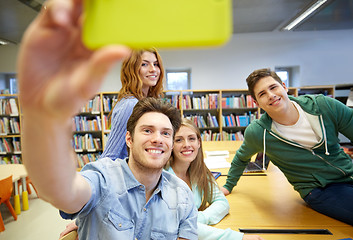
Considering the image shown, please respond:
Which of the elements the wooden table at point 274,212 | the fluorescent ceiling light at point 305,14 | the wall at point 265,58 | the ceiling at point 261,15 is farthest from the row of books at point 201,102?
the wooden table at point 274,212

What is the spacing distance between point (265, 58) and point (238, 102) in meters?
1.64

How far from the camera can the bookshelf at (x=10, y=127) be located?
206 inches

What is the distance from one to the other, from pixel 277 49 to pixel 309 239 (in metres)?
5.81

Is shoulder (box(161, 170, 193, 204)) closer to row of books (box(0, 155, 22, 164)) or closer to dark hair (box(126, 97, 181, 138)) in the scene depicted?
dark hair (box(126, 97, 181, 138))

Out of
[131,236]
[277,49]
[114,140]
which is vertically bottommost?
[131,236]

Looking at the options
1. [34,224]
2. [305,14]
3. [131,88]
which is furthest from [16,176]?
[305,14]

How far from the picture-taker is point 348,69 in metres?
6.02

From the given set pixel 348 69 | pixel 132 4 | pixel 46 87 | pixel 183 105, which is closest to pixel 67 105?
pixel 46 87

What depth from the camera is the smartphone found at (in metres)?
0.25

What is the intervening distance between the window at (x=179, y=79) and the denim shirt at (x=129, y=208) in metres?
5.35

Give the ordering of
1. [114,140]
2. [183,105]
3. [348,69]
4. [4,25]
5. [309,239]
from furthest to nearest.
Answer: [348,69] → [183,105] → [4,25] → [114,140] → [309,239]

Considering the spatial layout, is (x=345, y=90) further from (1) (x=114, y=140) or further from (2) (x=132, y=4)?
(2) (x=132, y=4)

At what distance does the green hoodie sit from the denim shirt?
850 millimetres

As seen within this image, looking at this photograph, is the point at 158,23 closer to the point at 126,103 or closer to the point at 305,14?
the point at 126,103
